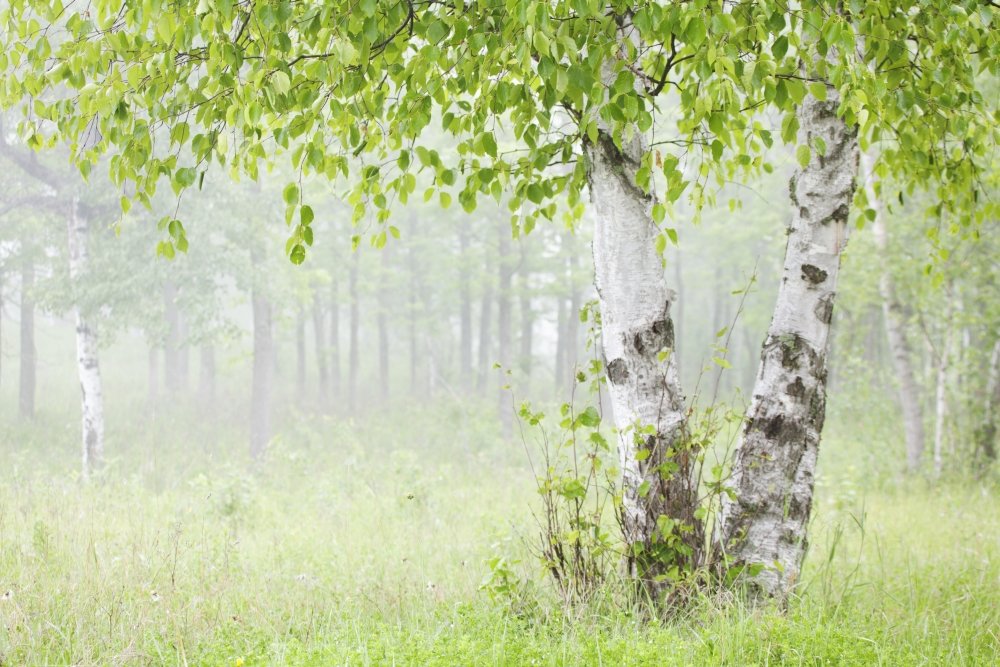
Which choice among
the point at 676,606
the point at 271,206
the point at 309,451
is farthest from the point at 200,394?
the point at 676,606

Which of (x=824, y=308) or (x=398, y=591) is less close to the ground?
(x=824, y=308)

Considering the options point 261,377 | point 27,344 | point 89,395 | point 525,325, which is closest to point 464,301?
point 525,325

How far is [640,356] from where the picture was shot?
12.6ft

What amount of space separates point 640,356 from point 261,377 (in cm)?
1389

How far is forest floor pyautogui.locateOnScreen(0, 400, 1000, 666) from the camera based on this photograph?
10.4ft

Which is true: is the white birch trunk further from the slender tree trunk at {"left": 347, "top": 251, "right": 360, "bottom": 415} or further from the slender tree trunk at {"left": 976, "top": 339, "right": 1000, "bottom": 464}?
→ the slender tree trunk at {"left": 347, "top": 251, "right": 360, "bottom": 415}

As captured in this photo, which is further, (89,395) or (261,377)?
(261,377)

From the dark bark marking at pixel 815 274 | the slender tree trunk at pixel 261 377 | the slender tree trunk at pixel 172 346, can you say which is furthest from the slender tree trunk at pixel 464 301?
the dark bark marking at pixel 815 274

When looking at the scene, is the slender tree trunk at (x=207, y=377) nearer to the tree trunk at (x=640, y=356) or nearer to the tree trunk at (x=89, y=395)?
the tree trunk at (x=89, y=395)

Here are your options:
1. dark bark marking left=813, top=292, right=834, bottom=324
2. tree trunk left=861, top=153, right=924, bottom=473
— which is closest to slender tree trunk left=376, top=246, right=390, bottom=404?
tree trunk left=861, top=153, right=924, bottom=473

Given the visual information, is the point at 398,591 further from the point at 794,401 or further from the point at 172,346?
the point at 172,346

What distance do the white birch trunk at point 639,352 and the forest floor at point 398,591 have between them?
426mm

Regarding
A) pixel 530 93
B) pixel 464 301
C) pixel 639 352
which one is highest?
pixel 530 93

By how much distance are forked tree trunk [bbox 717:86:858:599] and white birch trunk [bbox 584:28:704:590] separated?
1.05 feet
